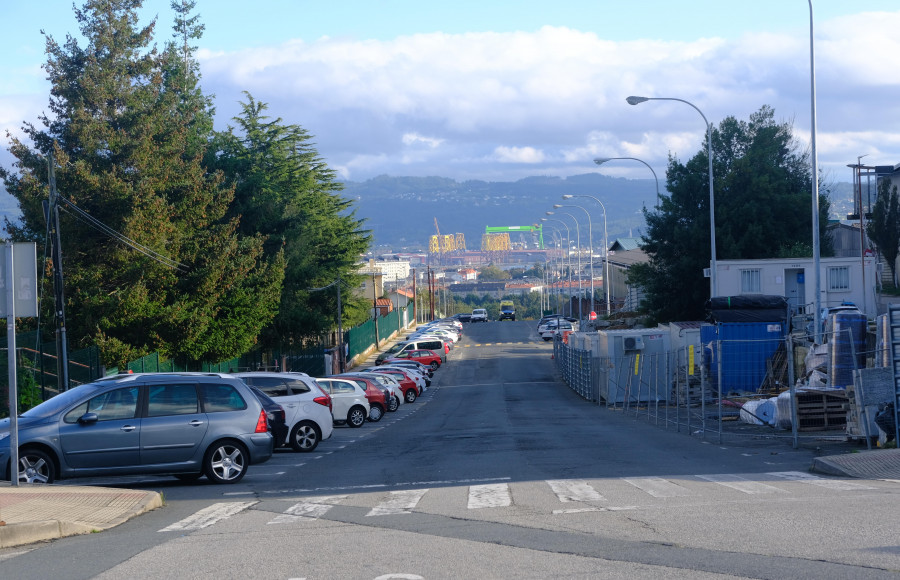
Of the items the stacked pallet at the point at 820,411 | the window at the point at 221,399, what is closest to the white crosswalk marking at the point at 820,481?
the stacked pallet at the point at 820,411

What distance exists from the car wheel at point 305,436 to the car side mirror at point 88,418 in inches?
287

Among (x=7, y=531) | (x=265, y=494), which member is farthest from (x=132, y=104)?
(x=7, y=531)

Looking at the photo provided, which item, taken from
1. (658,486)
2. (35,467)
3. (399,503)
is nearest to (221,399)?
(35,467)

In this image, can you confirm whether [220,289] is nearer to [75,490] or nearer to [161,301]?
[161,301]

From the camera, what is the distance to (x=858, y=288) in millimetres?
45156

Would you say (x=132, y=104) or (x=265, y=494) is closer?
(x=265, y=494)

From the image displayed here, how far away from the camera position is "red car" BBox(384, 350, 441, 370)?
5809 centimetres

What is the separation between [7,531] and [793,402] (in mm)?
12753

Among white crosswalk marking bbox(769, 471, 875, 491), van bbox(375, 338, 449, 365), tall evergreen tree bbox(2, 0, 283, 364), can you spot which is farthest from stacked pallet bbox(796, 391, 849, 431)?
van bbox(375, 338, 449, 365)

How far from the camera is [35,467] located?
1290 centimetres

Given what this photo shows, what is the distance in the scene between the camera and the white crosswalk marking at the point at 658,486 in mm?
11373

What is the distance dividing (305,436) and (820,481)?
37.2 feet

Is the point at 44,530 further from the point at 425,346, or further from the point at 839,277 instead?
the point at 425,346

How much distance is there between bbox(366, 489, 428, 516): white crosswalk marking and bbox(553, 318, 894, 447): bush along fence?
7.11 m
